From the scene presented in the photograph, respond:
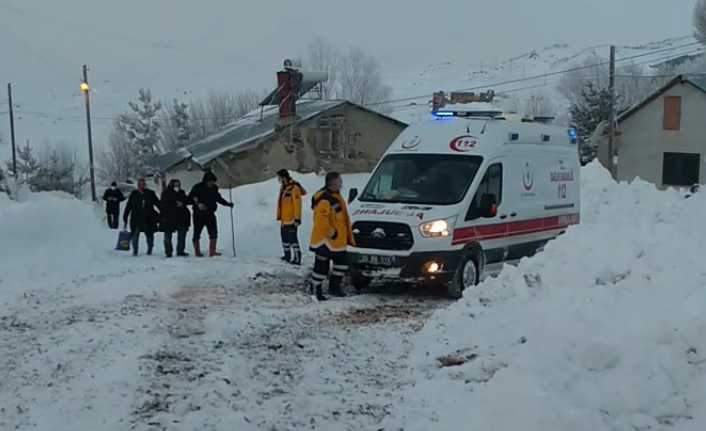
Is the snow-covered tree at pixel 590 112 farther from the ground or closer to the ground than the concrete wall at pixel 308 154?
farther from the ground

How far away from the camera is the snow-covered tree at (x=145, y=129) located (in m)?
71.8

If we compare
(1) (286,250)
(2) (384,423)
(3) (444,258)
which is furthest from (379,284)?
(2) (384,423)

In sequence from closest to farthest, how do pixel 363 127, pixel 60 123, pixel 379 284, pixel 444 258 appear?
pixel 444 258, pixel 379 284, pixel 363 127, pixel 60 123

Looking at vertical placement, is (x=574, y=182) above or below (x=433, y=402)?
above

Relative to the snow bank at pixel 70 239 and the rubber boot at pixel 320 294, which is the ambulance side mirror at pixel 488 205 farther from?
the snow bank at pixel 70 239

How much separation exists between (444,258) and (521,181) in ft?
8.07

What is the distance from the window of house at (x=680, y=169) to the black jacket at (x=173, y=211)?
A: 40.2 m

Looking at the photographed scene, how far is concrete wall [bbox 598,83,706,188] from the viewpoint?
4769 cm

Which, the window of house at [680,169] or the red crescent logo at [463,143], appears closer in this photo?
the red crescent logo at [463,143]

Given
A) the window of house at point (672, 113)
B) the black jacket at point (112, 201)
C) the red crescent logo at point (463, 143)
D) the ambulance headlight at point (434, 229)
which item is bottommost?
the black jacket at point (112, 201)

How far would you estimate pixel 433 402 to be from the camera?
5.80 m

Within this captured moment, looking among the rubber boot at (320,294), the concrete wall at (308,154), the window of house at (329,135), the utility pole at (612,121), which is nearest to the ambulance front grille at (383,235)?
the rubber boot at (320,294)

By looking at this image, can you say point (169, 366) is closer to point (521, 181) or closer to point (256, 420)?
point (256, 420)

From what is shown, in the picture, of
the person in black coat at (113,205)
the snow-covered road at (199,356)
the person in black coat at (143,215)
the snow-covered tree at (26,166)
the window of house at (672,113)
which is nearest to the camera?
the snow-covered road at (199,356)
